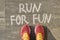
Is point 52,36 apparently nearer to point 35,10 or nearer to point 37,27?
point 37,27

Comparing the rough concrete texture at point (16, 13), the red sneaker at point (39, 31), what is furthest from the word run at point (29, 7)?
the red sneaker at point (39, 31)

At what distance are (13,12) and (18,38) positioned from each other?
20 centimetres

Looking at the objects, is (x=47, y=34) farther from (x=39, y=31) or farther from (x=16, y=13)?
(x=16, y=13)

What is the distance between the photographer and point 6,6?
153cm

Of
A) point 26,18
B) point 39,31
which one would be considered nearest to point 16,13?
point 26,18

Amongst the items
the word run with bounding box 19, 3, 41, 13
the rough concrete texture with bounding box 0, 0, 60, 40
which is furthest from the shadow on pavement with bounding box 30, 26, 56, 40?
the word run with bounding box 19, 3, 41, 13

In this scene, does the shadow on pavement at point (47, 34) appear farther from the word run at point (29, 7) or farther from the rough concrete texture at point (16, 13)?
the word run at point (29, 7)

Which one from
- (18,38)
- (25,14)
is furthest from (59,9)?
(18,38)

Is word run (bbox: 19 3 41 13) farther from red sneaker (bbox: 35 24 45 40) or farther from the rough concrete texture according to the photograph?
red sneaker (bbox: 35 24 45 40)

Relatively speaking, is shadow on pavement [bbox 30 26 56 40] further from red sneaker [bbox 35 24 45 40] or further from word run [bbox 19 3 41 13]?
word run [bbox 19 3 41 13]

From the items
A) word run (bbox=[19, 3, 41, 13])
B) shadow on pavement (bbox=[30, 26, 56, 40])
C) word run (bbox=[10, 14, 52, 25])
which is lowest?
shadow on pavement (bbox=[30, 26, 56, 40])

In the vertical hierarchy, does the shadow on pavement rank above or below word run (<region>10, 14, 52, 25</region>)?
below

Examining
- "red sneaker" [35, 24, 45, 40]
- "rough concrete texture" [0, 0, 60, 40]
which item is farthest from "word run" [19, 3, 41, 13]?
"red sneaker" [35, 24, 45, 40]

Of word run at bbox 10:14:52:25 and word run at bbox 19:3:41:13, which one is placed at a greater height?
word run at bbox 19:3:41:13
